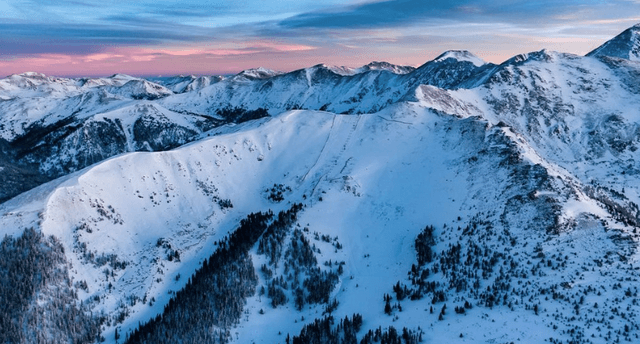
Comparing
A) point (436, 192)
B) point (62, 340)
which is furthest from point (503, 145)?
point (62, 340)

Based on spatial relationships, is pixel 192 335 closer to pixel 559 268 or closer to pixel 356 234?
pixel 356 234

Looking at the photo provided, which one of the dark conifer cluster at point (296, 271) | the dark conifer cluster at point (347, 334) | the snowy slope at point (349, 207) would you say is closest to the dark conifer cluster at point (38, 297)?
the snowy slope at point (349, 207)

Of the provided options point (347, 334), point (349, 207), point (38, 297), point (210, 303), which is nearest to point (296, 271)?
point (210, 303)

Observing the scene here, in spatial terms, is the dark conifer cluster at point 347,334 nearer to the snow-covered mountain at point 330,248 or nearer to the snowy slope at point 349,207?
the snow-covered mountain at point 330,248

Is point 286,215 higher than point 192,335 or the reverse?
higher

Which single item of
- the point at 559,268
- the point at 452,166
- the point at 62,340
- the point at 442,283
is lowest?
the point at 62,340

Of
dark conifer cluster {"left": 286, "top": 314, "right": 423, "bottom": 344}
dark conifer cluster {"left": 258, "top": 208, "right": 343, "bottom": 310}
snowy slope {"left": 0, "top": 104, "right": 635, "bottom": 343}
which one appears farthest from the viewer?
dark conifer cluster {"left": 258, "top": 208, "right": 343, "bottom": 310}

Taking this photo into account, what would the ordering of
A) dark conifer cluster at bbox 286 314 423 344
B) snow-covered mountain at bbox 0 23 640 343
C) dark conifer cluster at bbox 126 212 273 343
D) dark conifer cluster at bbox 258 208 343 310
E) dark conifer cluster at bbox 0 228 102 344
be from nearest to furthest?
dark conifer cluster at bbox 286 314 423 344
snow-covered mountain at bbox 0 23 640 343
dark conifer cluster at bbox 0 228 102 344
dark conifer cluster at bbox 126 212 273 343
dark conifer cluster at bbox 258 208 343 310

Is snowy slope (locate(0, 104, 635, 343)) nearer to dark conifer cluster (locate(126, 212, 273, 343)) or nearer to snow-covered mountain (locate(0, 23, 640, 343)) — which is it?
snow-covered mountain (locate(0, 23, 640, 343))

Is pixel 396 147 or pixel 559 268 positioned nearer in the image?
pixel 559 268

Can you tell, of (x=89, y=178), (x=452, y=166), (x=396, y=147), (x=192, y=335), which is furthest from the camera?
(x=396, y=147)

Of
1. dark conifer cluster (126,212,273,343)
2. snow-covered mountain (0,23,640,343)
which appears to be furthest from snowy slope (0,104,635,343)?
dark conifer cluster (126,212,273,343)
